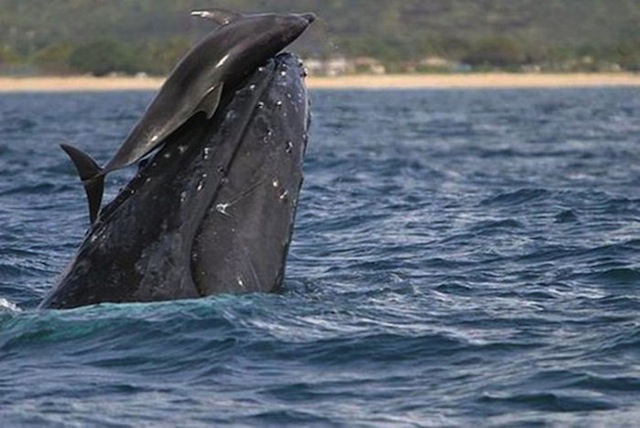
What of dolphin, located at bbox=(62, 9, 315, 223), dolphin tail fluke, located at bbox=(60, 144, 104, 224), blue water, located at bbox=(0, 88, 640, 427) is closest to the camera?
blue water, located at bbox=(0, 88, 640, 427)

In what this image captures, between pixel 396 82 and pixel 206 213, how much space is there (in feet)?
352

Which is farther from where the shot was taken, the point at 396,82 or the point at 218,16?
the point at 396,82

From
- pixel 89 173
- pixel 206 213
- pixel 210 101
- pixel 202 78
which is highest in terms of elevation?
pixel 202 78

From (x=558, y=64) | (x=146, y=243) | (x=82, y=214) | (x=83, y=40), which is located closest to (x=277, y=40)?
(x=146, y=243)

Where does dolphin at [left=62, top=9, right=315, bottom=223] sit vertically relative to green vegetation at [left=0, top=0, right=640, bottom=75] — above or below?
above

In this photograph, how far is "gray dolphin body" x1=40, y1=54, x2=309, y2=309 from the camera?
8.27 meters

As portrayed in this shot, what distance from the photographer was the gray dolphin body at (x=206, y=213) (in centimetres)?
827

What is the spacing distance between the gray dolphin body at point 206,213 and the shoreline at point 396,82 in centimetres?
9987

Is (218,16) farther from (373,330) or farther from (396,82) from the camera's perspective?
(396,82)

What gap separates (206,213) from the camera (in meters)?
8.37

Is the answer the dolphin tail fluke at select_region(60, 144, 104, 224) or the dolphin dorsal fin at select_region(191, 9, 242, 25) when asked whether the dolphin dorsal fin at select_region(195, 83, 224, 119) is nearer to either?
the dolphin dorsal fin at select_region(191, 9, 242, 25)

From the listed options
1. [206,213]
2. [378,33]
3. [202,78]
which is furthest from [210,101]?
[378,33]

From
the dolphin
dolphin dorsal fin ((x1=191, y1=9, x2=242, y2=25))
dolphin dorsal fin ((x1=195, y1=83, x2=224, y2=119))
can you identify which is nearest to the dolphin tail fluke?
the dolphin

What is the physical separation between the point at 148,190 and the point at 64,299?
0.71 m
